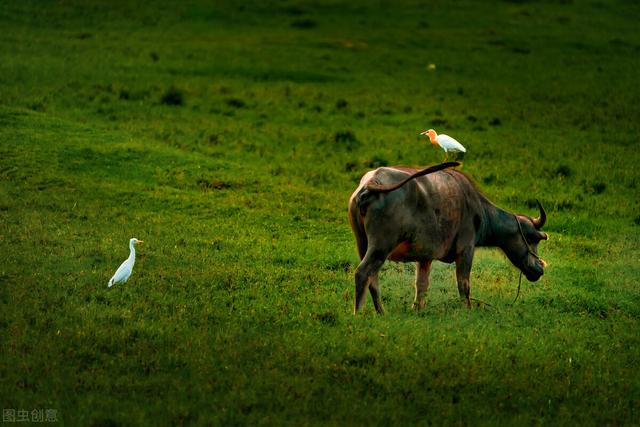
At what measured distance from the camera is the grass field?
9.32 meters

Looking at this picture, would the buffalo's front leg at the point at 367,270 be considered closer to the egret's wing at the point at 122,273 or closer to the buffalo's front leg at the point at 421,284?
the buffalo's front leg at the point at 421,284

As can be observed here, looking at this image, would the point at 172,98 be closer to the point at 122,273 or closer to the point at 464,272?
the point at 122,273

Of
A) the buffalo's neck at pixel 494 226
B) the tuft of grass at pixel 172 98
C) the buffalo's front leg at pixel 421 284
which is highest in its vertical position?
the buffalo's neck at pixel 494 226

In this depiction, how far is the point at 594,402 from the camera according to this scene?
9336 millimetres

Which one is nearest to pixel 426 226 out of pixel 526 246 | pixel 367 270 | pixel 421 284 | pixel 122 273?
pixel 421 284

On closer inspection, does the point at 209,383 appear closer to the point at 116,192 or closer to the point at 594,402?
the point at 594,402

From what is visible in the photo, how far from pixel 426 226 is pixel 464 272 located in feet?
3.20

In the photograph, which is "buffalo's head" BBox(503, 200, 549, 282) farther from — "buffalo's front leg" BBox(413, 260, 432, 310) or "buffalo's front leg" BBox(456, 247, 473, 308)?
"buffalo's front leg" BBox(413, 260, 432, 310)

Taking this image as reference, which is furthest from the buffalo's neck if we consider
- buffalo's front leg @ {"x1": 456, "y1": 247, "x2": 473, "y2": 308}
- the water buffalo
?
buffalo's front leg @ {"x1": 456, "y1": 247, "x2": 473, "y2": 308}

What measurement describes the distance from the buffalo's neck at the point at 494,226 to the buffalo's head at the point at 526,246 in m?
0.08

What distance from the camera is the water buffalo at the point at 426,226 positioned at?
1087cm

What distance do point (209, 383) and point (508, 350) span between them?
129 inches

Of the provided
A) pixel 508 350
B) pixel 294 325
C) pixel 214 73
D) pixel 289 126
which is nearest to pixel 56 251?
pixel 294 325

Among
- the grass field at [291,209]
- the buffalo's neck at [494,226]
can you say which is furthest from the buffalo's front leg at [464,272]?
the buffalo's neck at [494,226]
